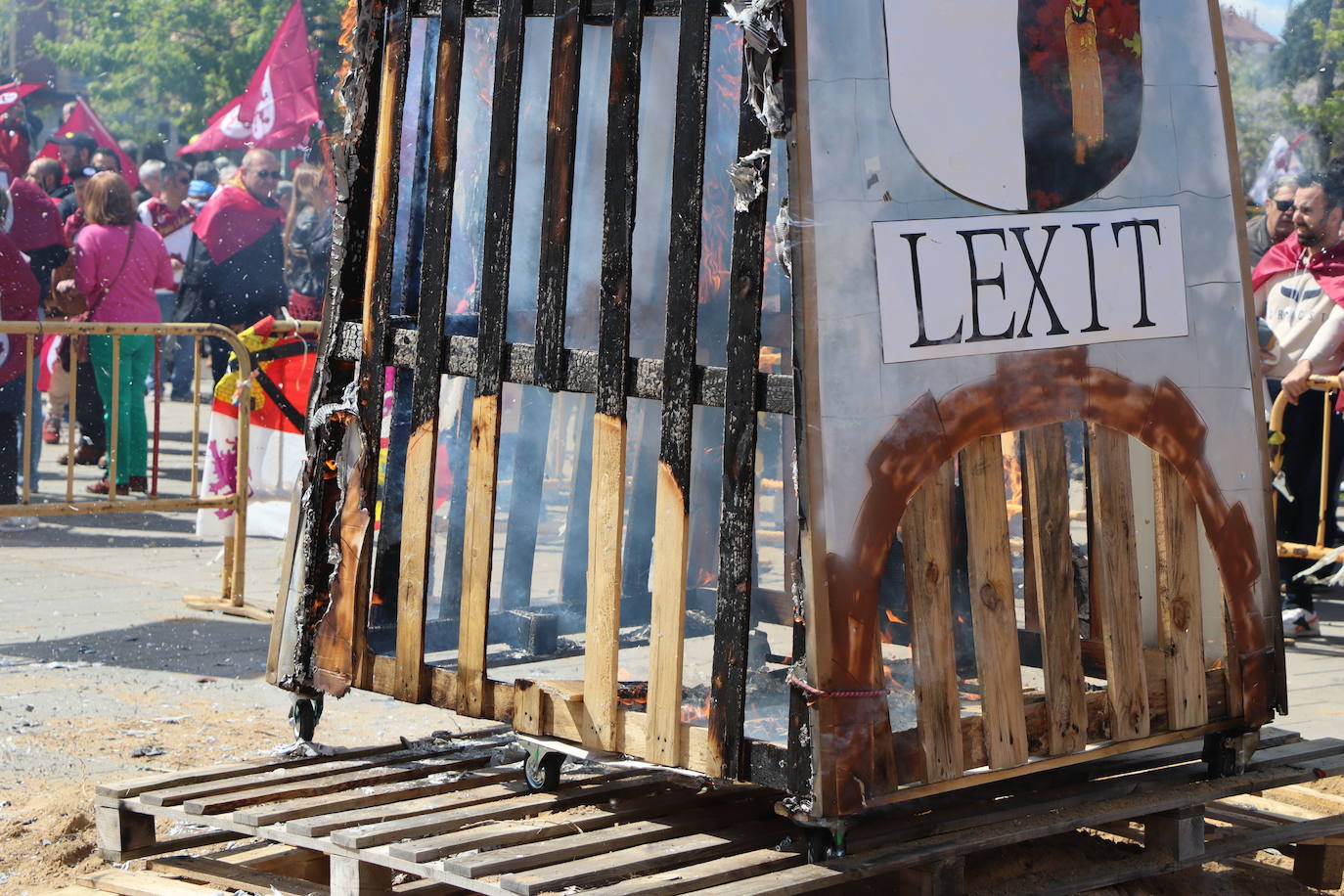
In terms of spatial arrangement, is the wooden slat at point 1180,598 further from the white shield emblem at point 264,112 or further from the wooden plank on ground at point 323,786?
the white shield emblem at point 264,112

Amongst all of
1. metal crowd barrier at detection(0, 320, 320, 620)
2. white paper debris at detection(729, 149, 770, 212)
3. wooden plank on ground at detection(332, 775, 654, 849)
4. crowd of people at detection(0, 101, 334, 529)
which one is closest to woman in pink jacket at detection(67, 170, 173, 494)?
crowd of people at detection(0, 101, 334, 529)

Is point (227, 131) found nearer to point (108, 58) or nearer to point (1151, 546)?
point (1151, 546)

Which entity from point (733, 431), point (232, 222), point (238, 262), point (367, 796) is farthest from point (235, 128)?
point (733, 431)

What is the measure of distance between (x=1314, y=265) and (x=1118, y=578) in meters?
5.18

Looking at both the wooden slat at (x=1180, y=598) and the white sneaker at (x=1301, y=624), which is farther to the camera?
the white sneaker at (x=1301, y=624)

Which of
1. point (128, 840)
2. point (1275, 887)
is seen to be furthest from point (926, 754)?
point (128, 840)

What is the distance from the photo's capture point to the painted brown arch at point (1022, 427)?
11.3ft

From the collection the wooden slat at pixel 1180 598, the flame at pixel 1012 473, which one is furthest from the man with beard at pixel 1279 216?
the wooden slat at pixel 1180 598

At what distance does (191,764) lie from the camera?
529 centimetres

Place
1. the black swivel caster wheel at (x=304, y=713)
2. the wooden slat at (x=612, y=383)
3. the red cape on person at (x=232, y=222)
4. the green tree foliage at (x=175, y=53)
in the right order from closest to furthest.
Answer: the wooden slat at (x=612, y=383) → the black swivel caster wheel at (x=304, y=713) → the red cape on person at (x=232, y=222) → the green tree foliage at (x=175, y=53)

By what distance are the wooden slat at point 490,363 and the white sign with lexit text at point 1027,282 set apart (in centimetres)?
101

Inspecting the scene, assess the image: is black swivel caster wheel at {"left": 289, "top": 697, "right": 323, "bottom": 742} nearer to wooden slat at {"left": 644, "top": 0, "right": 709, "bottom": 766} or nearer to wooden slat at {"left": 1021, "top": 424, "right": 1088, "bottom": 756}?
wooden slat at {"left": 644, "top": 0, "right": 709, "bottom": 766}

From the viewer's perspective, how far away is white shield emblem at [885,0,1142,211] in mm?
3559

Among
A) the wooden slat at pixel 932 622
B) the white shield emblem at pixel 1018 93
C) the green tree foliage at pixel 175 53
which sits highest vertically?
the green tree foliage at pixel 175 53
